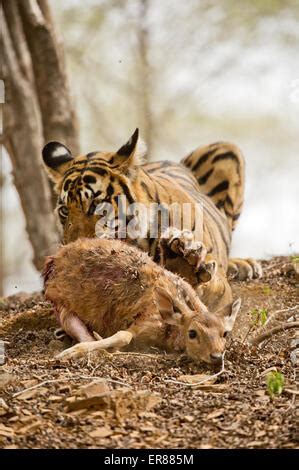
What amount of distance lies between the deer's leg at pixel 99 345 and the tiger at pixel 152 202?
1063 millimetres

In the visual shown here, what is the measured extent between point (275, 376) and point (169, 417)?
58cm

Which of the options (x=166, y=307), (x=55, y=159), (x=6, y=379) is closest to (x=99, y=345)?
(x=166, y=307)

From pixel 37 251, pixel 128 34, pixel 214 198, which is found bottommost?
pixel 37 251

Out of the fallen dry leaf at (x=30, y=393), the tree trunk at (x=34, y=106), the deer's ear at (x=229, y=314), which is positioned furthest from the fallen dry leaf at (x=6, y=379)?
the tree trunk at (x=34, y=106)

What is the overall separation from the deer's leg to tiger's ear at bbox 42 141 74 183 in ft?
7.58

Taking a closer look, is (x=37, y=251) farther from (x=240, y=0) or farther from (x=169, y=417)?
(x=240, y=0)

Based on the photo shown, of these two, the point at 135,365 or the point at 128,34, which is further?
the point at 128,34

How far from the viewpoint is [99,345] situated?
5246 millimetres

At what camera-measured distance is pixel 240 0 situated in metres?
20.9

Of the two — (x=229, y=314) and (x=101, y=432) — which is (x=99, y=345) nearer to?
(x=229, y=314)

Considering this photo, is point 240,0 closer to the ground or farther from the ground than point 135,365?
Answer: farther from the ground

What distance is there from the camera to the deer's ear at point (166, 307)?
5352mm

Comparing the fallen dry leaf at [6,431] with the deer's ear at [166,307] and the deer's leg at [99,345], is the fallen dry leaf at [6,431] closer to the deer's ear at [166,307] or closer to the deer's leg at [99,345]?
the deer's leg at [99,345]
